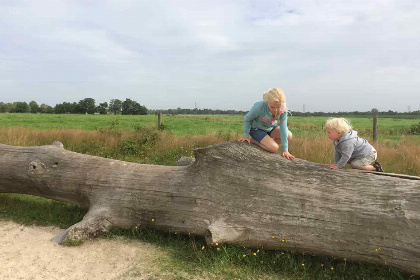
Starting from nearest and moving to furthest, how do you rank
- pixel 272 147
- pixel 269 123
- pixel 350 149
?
pixel 350 149
pixel 272 147
pixel 269 123

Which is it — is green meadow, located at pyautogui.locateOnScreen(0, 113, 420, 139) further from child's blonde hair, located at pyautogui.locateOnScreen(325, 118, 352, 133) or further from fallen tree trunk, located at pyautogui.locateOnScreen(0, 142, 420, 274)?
child's blonde hair, located at pyautogui.locateOnScreen(325, 118, 352, 133)

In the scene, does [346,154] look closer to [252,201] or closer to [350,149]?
[350,149]

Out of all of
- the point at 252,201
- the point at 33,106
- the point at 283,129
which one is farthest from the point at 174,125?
the point at 33,106

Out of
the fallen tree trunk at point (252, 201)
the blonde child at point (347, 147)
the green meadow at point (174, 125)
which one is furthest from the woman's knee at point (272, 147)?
the green meadow at point (174, 125)

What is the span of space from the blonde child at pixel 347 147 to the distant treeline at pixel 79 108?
73.1 meters

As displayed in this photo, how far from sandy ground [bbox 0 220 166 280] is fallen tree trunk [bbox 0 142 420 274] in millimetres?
265

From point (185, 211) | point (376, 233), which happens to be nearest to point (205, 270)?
point (185, 211)

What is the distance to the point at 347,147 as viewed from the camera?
386cm

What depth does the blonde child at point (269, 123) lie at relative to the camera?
4.09 metres

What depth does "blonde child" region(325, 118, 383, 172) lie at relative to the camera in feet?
12.6

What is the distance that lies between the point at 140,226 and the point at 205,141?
692cm

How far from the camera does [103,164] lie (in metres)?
4.87

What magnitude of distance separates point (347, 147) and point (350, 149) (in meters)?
0.04

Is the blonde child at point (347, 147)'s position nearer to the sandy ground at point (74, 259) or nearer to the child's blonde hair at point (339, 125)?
the child's blonde hair at point (339, 125)
